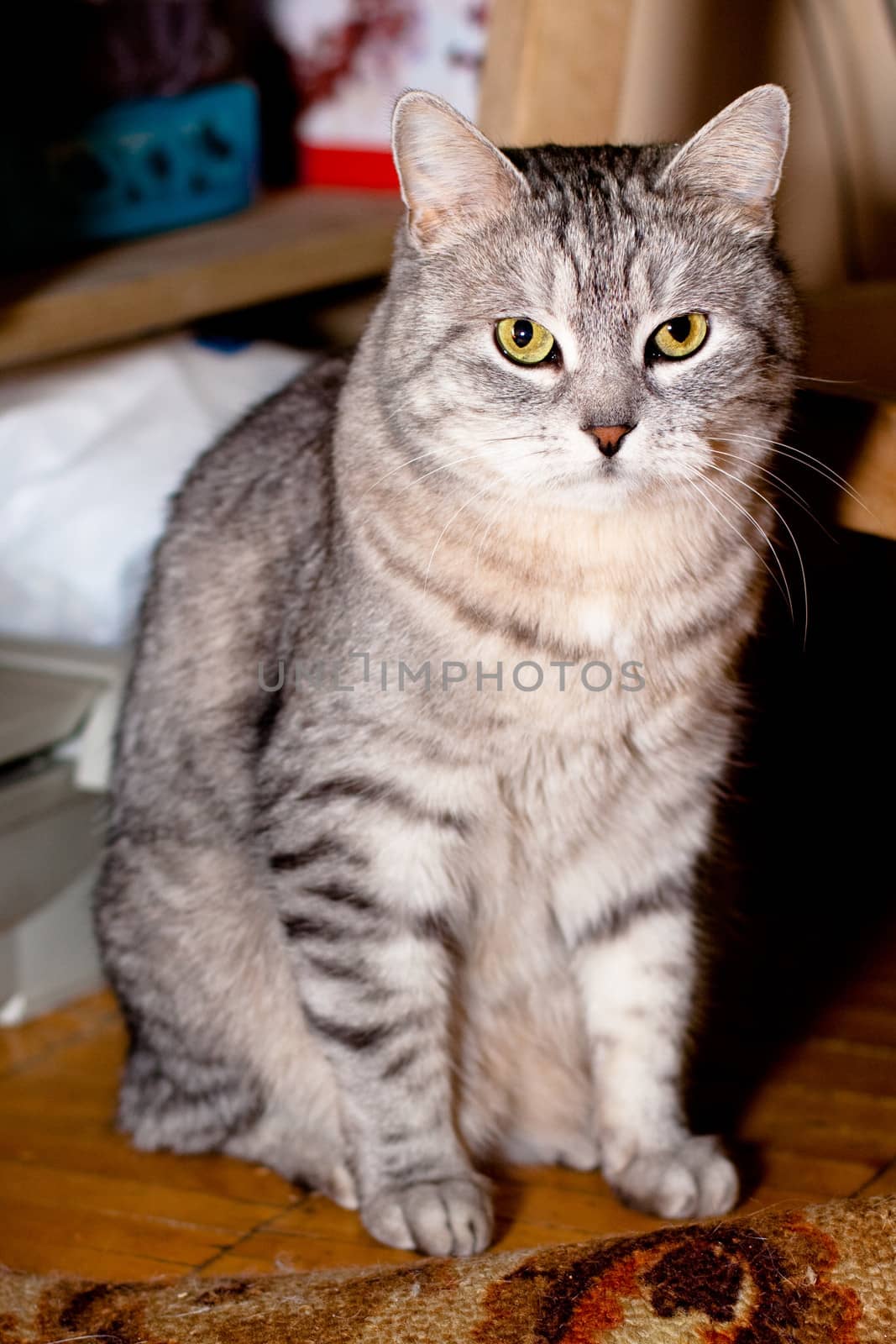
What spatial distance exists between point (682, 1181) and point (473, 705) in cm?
46

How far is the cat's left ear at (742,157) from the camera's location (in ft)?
3.75

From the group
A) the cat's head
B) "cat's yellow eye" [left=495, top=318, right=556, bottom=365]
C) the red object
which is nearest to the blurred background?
the red object

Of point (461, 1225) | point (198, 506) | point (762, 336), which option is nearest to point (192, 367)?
point (198, 506)

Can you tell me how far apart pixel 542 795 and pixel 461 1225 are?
1.16 ft

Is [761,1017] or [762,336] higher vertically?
[762,336]

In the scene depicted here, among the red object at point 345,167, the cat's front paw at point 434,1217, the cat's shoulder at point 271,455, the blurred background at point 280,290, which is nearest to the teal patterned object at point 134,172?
the blurred background at point 280,290

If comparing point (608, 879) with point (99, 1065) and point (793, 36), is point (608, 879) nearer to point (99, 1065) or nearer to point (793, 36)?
point (99, 1065)

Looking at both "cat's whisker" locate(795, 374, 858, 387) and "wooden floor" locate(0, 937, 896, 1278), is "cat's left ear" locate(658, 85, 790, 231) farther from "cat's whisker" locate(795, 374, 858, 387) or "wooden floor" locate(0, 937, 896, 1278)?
"wooden floor" locate(0, 937, 896, 1278)

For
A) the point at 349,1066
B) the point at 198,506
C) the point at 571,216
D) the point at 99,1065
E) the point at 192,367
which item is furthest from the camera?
the point at 192,367

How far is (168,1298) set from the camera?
1.18 meters

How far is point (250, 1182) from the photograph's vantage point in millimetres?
1446

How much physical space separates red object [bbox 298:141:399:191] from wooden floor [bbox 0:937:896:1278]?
4.55ft

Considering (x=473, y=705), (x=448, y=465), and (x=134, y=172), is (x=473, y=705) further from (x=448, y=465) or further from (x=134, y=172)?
(x=134, y=172)

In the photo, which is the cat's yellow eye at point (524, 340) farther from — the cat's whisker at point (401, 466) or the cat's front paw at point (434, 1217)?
the cat's front paw at point (434, 1217)
